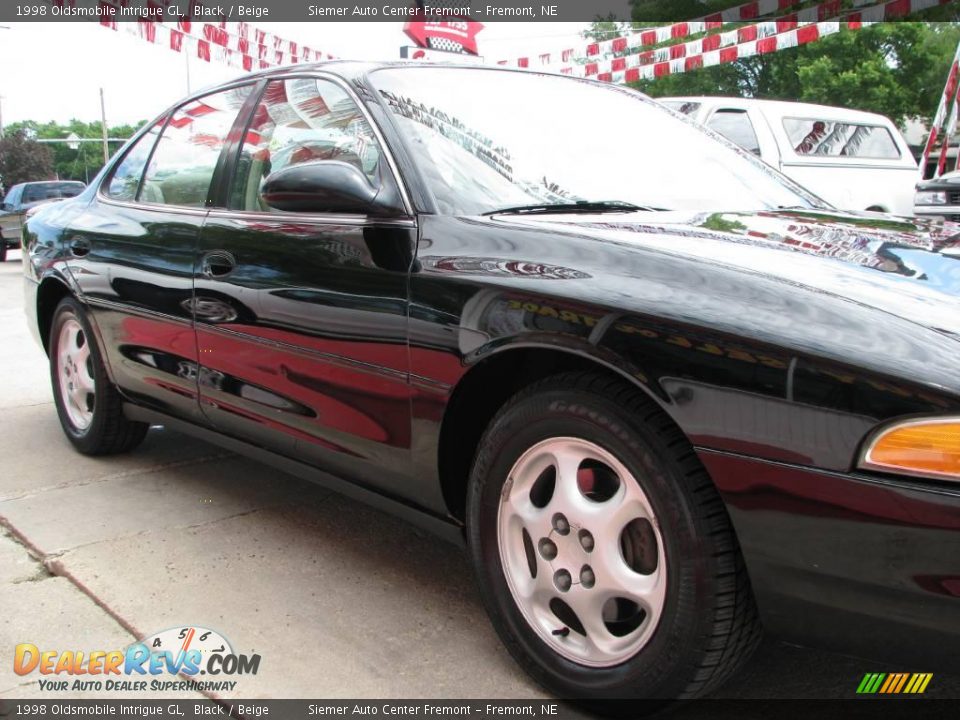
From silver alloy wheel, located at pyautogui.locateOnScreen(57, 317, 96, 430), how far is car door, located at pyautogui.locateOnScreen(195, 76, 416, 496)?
110cm

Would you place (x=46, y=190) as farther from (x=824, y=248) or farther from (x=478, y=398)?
(x=824, y=248)

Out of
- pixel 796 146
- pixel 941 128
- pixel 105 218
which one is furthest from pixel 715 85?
pixel 105 218

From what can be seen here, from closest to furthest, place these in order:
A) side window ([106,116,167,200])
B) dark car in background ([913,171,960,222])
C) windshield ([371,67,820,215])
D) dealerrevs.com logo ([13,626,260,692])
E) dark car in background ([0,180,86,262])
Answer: dealerrevs.com logo ([13,626,260,692]) < windshield ([371,67,820,215]) < side window ([106,116,167,200]) < dark car in background ([913,171,960,222]) < dark car in background ([0,180,86,262])

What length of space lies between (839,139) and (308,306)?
30.6ft

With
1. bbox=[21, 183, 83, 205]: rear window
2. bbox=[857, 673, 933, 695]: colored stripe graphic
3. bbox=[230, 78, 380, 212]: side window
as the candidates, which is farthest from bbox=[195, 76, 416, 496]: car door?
bbox=[21, 183, 83, 205]: rear window

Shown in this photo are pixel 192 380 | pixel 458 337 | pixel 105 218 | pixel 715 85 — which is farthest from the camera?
pixel 715 85

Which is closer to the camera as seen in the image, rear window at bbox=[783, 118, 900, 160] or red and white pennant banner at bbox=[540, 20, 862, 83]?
rear window at bbox=[783, 118, 900, 160]

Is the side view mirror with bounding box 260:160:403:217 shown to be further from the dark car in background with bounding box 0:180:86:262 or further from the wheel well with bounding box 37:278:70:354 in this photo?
the dark car in background with bounding box 0:180:86:262

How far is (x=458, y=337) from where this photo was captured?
2.18 m

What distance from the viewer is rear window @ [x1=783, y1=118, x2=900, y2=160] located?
378 inches

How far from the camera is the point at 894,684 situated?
2.17m

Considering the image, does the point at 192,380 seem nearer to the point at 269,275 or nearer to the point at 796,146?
the point at 269,275

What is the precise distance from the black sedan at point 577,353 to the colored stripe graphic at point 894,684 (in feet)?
1.79

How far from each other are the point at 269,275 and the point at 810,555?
1.73 metres
